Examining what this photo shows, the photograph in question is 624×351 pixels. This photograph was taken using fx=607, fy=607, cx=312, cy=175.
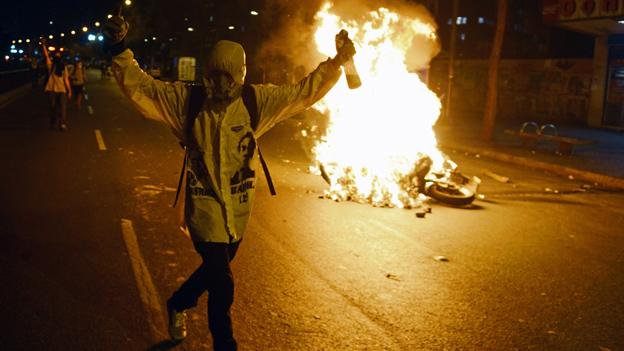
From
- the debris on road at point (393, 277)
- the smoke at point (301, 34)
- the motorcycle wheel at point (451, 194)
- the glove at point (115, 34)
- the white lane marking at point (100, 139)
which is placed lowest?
the debris on road at point (393, 277)

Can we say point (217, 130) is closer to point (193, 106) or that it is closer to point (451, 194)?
point (193, 106)

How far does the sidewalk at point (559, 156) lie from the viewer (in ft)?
40.7

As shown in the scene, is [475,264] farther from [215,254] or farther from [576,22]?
[576,22]

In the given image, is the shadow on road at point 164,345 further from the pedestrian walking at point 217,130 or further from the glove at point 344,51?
the glove at point 344,51

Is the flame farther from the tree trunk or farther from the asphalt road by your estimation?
the tree trunk

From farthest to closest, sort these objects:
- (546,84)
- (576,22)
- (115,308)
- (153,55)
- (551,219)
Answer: (153,55) < (546,84) < (576,22) < (551,219) < (115,308)

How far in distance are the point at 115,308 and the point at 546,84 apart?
23.0 meters

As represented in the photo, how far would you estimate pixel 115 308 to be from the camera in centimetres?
465

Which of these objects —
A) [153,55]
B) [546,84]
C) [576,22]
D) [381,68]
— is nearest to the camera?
[381,68]

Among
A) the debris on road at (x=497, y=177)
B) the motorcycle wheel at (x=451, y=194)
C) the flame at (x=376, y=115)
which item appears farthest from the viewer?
the debris on road at (x=497, y=177)

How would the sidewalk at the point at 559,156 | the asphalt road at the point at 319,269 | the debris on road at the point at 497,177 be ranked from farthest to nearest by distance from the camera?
1. the sidewalk at the point at 559,156
2. the debris on road at the point at 497,177
3. the asphalt road at the point at 319,269

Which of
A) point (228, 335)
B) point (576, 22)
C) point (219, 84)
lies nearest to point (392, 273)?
point (228, 335)

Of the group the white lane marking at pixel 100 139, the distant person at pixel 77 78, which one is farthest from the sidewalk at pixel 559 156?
the distant person at pixel 77 78

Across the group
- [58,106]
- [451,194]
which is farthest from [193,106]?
[58,106]
